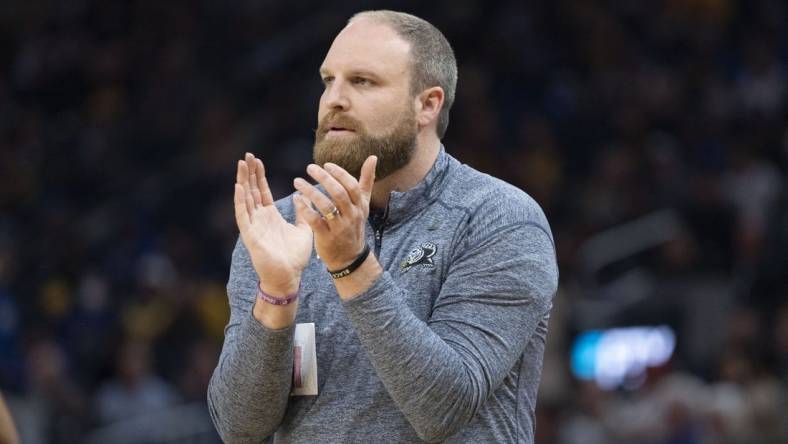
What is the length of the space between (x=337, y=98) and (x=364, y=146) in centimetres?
13

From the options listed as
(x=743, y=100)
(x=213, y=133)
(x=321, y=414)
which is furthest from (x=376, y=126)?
(x=213, y=133)

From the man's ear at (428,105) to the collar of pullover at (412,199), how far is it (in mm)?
130

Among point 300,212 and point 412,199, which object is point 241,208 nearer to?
point 300,212

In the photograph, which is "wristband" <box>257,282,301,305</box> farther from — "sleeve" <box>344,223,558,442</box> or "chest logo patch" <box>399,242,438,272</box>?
"chest logo patch" <box>399,242,438,272</box>

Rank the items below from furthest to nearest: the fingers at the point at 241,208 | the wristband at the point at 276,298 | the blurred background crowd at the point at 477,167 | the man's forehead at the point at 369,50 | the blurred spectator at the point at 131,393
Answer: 1. the blurred spectator at the point at 131,393
2. the blurred background crowd at the point at 477,167
3. the man's forehead at the point at 369,50
4. the fingers at the point at 241,208
5. the wristband at the point at 276,298

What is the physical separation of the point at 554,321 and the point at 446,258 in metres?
6.40

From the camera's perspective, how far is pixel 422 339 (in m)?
2.83

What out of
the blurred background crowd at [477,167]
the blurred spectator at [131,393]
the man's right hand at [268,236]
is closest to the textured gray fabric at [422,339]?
the man's right hand at [268,236]

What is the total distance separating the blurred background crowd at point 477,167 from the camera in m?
8.94

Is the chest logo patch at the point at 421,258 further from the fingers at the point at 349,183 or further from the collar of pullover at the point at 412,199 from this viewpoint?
the fingers at the point at 349,183

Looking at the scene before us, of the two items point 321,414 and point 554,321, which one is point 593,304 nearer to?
point 554,321

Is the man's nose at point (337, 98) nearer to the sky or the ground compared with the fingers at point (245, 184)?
nearer to the sky

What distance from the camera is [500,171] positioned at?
425 inches

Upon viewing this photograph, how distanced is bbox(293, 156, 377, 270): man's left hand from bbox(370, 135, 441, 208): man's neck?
0.41 metres
